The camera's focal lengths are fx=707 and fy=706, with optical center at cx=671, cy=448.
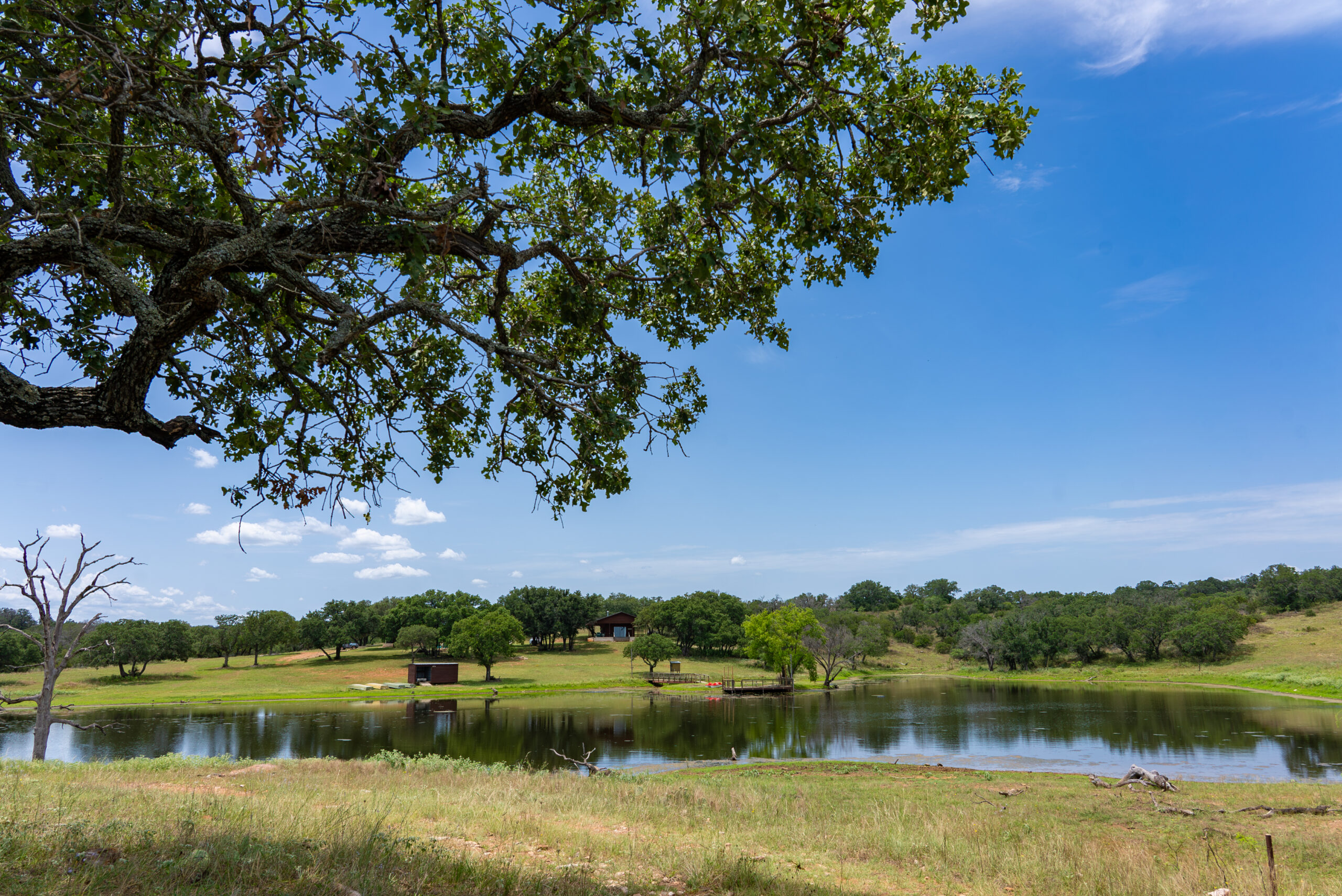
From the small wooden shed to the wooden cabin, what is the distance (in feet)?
143

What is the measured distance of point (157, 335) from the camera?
5.89m

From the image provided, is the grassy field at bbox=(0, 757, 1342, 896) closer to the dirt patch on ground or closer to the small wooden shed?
the small wooden shed

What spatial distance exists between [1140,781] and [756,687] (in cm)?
5245

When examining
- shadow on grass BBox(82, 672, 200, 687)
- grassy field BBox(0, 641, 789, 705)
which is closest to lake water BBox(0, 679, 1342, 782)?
grassy field BBox(0, 641, 789, 705)

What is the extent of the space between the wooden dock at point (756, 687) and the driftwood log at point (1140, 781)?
50.1m

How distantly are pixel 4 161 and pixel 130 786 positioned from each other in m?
12.4

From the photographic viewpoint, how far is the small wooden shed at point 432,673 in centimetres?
7800

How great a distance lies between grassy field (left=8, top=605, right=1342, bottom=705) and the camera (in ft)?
222

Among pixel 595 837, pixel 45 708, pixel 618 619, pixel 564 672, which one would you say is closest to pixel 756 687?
pixel 564 672

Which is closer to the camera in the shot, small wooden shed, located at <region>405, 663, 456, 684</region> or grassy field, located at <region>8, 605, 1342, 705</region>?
grassy field, located at <region>8, 605, 1342, 705</region>

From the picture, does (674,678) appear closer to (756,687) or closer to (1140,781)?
(756,687)

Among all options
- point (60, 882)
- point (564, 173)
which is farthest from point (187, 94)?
point (60, 882)

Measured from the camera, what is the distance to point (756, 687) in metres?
71.8

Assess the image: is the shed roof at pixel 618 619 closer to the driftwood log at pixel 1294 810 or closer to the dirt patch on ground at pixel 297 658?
the dirt patch on ground at pixel 297 658
